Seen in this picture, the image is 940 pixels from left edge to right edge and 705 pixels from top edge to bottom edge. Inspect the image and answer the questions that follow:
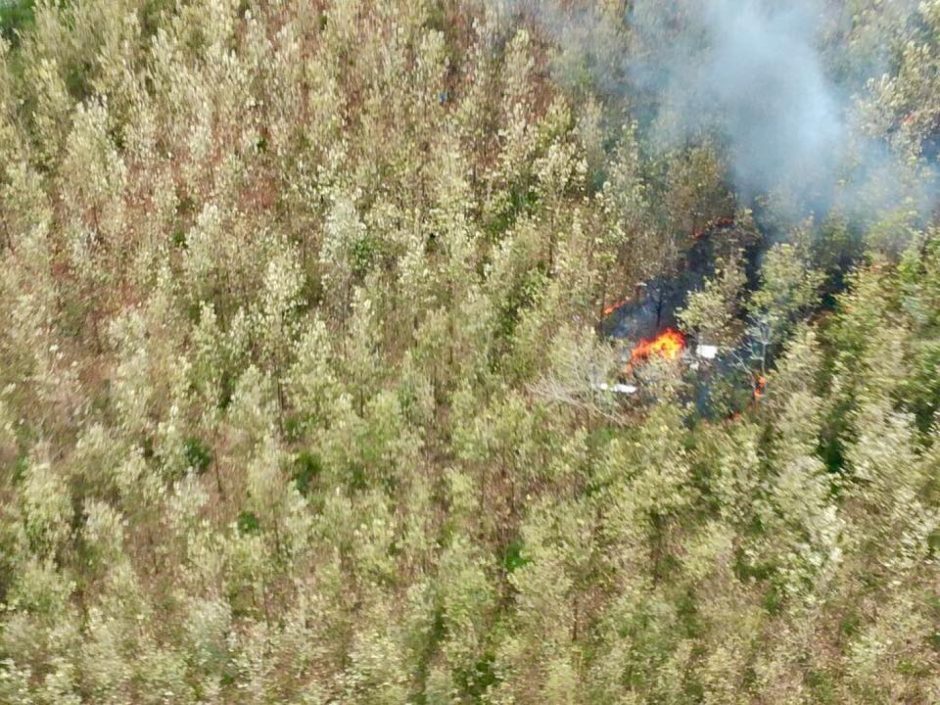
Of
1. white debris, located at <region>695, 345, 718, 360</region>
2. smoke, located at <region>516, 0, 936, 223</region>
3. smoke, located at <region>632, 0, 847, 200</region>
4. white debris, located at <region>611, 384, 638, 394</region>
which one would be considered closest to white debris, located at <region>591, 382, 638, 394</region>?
white debris, located at <region>611, 384, 638, 394</region>

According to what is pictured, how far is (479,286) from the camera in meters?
37.5

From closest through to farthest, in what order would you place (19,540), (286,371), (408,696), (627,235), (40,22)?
1. (408,696)
2. (19,540)
3. (286,371)
4. (627,235)
5. (40,22)

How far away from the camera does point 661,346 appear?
121 feet

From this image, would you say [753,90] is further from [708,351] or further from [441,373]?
[441,373]

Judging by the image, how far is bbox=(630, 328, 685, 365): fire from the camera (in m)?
35.6

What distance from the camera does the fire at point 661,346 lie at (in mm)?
35625

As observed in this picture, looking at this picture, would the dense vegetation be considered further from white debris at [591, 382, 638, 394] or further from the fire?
the fire

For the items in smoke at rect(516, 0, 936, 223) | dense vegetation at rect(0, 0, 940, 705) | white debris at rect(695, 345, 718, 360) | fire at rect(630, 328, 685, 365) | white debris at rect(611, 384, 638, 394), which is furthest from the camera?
smoke at rect(516, 0, 936, 223)

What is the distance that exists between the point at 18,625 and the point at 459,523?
1646 centimetres

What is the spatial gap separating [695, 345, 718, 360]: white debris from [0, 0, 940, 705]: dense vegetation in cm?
112

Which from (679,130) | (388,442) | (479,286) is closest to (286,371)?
(388,442)

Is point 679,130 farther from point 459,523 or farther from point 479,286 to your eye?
point 459,523

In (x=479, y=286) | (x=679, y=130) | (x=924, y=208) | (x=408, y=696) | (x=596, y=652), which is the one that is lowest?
(x=408, y=696)

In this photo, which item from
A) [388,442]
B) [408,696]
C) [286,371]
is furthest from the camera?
[286,371]
